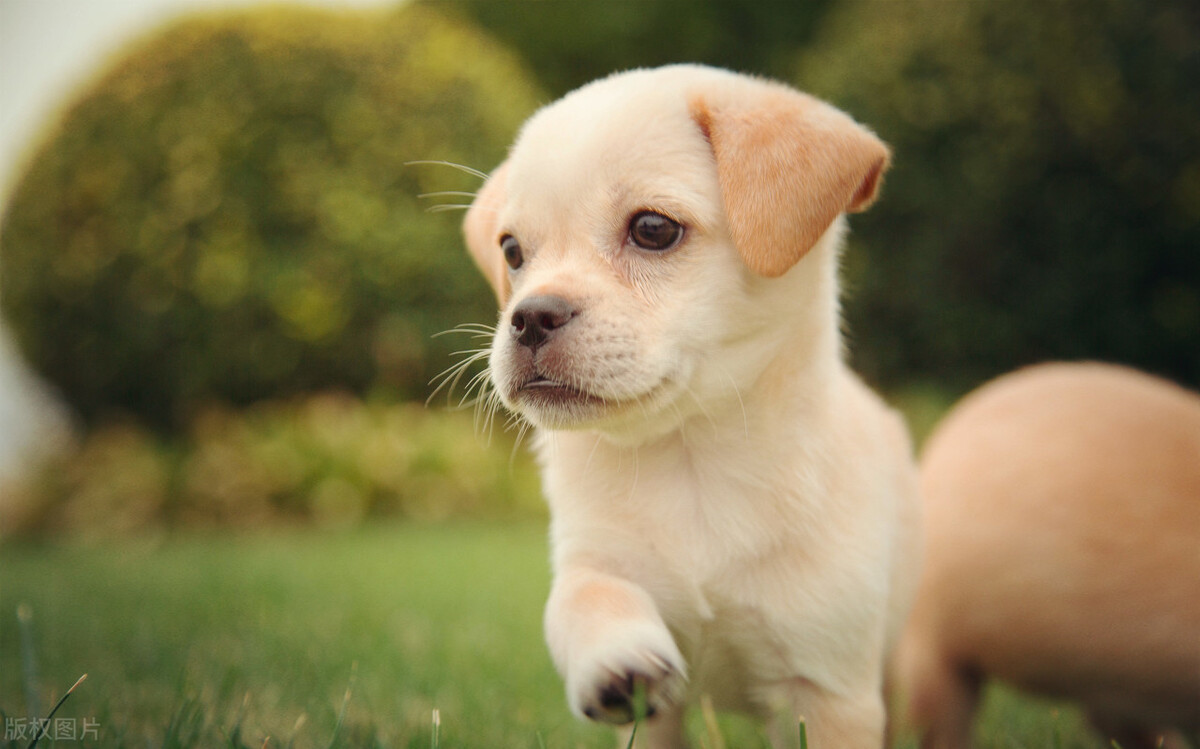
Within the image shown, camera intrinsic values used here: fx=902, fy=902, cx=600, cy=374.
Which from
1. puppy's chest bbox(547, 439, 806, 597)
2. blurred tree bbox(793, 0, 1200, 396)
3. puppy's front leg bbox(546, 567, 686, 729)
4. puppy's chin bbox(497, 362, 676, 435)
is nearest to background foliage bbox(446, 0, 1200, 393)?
blurred tree bbox(793, 0, 1200, 396)

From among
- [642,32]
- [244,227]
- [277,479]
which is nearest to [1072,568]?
[277,479]

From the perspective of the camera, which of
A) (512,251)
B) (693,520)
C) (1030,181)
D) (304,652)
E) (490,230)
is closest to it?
(693,520)

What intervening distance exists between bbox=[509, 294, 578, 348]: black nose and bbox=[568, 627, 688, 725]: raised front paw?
2.13 feet

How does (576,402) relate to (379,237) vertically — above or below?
above

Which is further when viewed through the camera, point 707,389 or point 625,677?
point 707,389

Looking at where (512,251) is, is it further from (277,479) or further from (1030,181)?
(1030,181)

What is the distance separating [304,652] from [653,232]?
96.0 inches

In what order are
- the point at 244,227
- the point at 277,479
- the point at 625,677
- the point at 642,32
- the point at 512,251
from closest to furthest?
1. the point at 625,677
2. the point at 512,251
3. the point at 277,479
4. the point at 244,227
5. the point at 642,32

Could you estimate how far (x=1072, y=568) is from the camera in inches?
104

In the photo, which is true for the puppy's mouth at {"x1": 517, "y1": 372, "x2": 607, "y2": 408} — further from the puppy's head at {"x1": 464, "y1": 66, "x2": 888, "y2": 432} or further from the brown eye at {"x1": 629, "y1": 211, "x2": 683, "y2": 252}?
the brown eye at {"x1": 629, "y1": 211, "x2": 683, "y2": 252}

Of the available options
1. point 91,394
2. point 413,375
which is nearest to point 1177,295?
point 413,375

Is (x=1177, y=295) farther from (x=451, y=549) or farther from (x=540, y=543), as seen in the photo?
(x=451, y=549)

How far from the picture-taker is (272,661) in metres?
3.44

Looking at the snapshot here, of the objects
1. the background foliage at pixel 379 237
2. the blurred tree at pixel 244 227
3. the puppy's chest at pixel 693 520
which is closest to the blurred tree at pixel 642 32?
the background foliage at pixel 379 237
